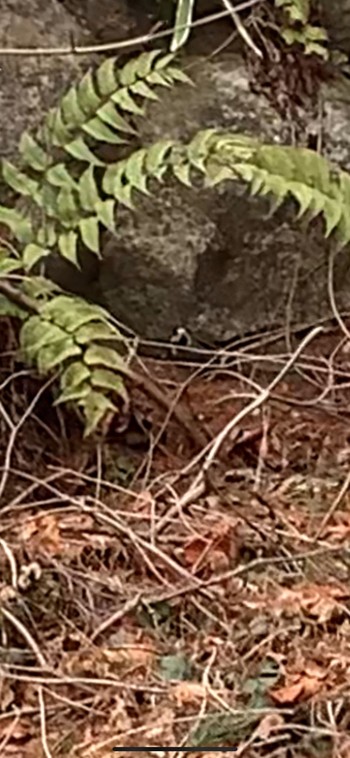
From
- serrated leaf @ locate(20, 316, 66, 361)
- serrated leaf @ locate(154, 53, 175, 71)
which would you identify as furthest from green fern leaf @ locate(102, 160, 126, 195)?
serrated leaf @ locate(20, 316, 66, 361)

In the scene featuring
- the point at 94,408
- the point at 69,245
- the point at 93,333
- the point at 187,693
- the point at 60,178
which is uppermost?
the point at 60,178

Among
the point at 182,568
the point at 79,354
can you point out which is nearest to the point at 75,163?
the point at 79,354

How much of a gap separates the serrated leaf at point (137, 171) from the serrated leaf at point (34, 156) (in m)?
0.20

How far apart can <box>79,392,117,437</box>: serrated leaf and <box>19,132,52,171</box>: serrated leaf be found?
1.97 ft

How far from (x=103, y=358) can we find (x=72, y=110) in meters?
0.61

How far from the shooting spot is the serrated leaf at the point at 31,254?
2.99 metres

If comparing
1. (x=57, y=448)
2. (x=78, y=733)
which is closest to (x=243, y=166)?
(x=57, y=448)

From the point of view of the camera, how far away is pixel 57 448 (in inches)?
117

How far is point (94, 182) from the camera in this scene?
3.08m

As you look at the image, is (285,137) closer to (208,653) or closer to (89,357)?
(89,357)

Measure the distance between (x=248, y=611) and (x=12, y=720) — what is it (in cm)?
46

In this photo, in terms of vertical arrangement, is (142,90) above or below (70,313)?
above

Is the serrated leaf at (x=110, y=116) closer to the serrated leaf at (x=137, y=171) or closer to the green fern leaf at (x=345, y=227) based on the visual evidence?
the serrated leaf at (x=137, y=171)

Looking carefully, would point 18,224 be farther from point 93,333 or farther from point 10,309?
point 93,333
